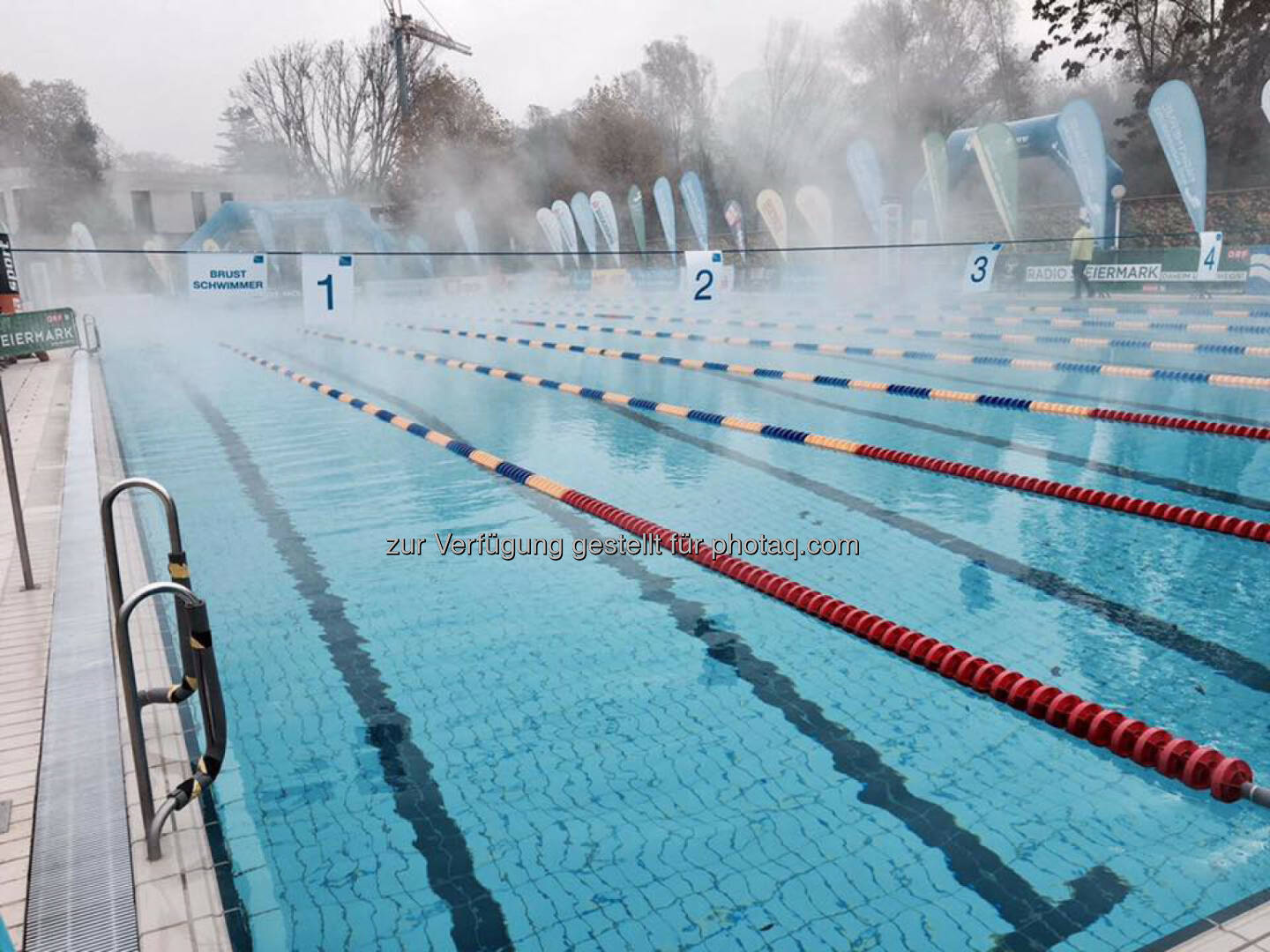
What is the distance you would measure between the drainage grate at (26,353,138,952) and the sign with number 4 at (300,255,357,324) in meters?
6.44

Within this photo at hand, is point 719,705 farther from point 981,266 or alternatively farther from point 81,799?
point 981,266

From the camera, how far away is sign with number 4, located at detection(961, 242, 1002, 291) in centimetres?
1330

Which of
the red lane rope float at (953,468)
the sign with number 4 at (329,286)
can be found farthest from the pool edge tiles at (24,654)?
the red lane rope float at (953,468)

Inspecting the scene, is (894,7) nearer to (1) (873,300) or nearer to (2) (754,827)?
(1) (873,300)

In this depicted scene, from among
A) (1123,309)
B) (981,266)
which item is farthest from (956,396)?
(1123,309)

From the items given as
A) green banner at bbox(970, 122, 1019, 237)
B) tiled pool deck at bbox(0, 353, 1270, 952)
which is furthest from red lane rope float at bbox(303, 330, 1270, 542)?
green banner at bbox(970, 122, 1019, 237)

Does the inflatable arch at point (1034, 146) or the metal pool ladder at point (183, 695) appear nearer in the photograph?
the metal pool ladder at point (183, 695)

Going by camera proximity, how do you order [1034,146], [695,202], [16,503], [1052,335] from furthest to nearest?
[695,202] < [1034,146] < [1052,335] < [16,503]

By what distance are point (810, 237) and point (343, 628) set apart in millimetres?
22350

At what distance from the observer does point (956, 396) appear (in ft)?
28.0

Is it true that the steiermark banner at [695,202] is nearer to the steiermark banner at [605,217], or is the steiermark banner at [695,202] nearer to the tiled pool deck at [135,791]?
the steiermark banner at [605,217]

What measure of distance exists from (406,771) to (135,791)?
70cm

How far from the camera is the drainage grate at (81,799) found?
193 centimetres

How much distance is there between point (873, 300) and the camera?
1891 centimetres
